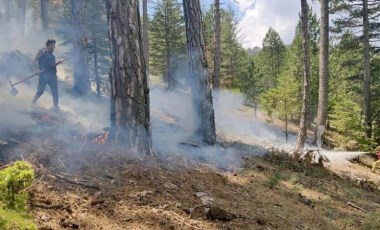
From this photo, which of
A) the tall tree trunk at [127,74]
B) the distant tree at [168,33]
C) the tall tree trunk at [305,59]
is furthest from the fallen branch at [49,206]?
the distant tree at [168,33]

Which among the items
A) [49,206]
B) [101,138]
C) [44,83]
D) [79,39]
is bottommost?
[49,206]

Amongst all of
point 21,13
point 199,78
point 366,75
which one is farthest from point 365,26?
point 21,13

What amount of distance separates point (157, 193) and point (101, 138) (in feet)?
7.33

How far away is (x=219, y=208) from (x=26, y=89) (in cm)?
1251

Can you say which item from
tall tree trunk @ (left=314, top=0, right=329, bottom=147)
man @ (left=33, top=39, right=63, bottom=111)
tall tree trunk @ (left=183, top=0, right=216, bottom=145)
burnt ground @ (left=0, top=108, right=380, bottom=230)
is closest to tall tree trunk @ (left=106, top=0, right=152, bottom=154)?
burnt ground @ (left=0, top=108, right=380, bottom=230)

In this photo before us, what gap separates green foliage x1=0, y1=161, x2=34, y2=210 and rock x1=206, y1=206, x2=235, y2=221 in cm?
224

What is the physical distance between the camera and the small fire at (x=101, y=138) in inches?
246

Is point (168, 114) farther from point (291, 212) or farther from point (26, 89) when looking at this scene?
point (291, 212)

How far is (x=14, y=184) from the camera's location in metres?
2.53

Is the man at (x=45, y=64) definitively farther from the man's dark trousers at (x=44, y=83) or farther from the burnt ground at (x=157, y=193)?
the burnt ground at (x=157, y=193)

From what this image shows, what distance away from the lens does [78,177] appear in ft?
15.0

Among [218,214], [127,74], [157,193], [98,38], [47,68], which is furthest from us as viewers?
[98,38]

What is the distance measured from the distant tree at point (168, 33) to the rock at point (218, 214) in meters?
26.2

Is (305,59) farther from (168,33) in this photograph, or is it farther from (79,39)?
(168,33)
